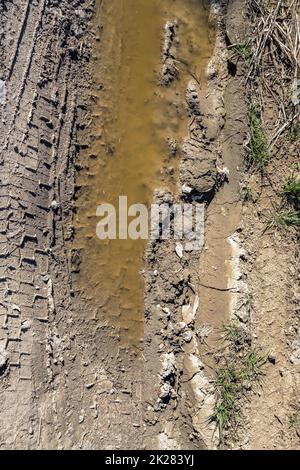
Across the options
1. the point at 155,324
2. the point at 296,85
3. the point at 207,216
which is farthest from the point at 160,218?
the point at 296,85

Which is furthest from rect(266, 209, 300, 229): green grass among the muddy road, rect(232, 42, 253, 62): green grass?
rect(232, 42, 253, 62): green grass

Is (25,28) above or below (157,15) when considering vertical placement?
below

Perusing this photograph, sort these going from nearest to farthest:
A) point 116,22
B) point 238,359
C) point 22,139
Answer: point 22,139 → point 238,359 → point 116,22

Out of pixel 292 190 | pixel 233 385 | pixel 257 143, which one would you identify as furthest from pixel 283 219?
pixel 233 385

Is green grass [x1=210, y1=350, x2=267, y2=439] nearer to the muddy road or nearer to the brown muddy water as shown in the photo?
the muddy road

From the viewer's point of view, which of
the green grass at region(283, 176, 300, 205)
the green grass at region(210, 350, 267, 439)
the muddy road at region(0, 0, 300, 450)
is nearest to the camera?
the muddy road at region(0, 0, 300, 450)

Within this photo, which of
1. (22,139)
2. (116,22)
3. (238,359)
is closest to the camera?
(22,139)

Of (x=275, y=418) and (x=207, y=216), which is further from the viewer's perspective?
(x=207, y=216)

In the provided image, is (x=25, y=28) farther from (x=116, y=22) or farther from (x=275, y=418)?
(x=275, y=418)
